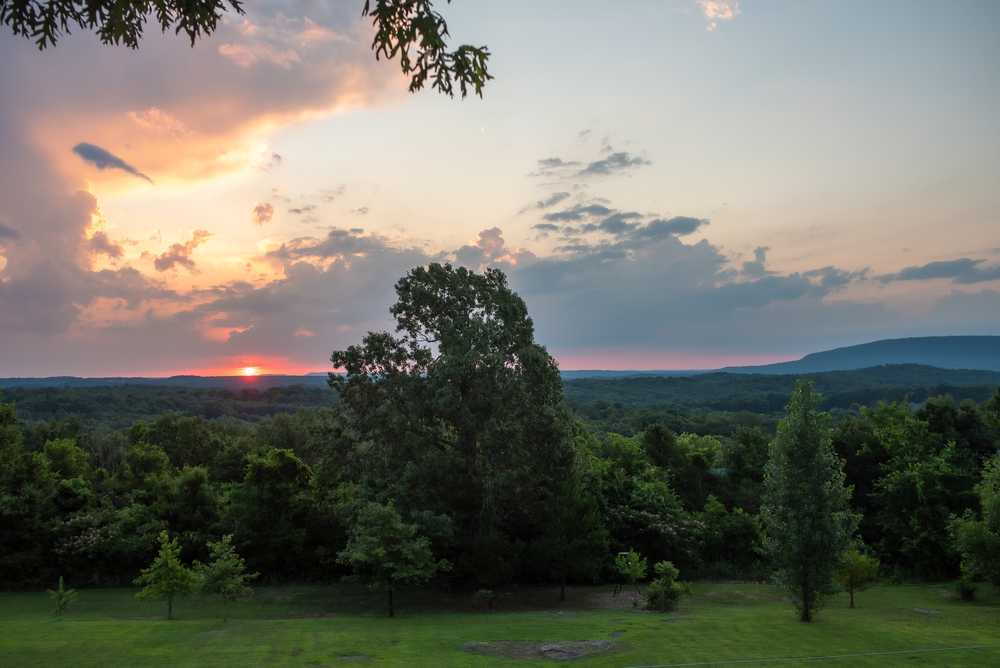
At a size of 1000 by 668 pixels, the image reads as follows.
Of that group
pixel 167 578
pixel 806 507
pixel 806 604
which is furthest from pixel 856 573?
pixel 167 578

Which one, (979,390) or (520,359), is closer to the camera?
(520,359)

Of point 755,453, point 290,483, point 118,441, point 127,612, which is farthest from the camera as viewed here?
point 118,441

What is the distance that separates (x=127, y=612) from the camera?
1032 inches

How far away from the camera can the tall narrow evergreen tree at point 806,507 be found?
21.8 m

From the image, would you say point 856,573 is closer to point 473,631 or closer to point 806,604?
point 806,604

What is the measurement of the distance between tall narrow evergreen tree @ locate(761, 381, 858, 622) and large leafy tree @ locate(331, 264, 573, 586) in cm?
883

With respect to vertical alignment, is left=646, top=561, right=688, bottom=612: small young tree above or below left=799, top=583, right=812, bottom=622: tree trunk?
below

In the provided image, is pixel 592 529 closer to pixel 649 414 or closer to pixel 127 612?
pixel 127 612

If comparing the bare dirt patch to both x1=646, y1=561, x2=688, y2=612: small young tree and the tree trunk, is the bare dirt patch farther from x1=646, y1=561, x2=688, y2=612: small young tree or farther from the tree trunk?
the tree trunk

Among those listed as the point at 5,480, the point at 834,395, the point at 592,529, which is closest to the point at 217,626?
the point at 592,529

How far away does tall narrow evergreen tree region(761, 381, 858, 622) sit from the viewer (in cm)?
2183

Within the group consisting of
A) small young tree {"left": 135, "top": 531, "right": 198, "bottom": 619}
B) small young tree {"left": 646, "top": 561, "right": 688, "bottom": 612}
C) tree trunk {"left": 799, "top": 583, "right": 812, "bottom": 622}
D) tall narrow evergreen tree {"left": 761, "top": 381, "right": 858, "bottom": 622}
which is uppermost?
tall narrow evergreen tree {"left": 761, "top": 381, "right": 858, "bottom": 622}

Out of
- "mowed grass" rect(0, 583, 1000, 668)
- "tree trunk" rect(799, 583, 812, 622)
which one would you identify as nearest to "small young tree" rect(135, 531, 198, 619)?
"mowed grass" rect(0, 583, 1000, 668)

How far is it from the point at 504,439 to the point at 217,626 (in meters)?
12.6
